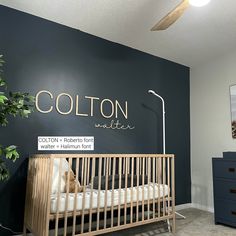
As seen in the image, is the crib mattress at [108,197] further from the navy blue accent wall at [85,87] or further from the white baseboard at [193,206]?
the white baseboard at [193,206]

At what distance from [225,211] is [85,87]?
225 cm

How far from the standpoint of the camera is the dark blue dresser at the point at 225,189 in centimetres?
272

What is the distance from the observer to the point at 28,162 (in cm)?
240

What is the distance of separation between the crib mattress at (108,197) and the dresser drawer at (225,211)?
2.54 feet

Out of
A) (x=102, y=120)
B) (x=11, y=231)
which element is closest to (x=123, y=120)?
(x=102, y=120)

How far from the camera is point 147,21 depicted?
2650 millimetres

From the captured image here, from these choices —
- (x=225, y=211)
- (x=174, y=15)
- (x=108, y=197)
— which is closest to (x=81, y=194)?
(x=108, y=197)

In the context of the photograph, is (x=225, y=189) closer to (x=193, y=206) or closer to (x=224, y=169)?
(x=224, y=169)

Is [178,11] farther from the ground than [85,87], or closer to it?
farther from the ground

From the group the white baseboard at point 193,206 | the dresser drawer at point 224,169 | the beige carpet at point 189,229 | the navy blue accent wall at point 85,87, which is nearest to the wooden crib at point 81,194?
the beige carpet at point 189,229

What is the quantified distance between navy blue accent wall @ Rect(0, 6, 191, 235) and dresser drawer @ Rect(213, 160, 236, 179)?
2.56ft

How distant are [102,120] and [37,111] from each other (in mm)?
821

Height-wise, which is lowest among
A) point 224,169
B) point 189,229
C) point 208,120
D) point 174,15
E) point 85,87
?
point 189,229

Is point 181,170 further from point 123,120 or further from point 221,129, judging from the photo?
point 123,120
